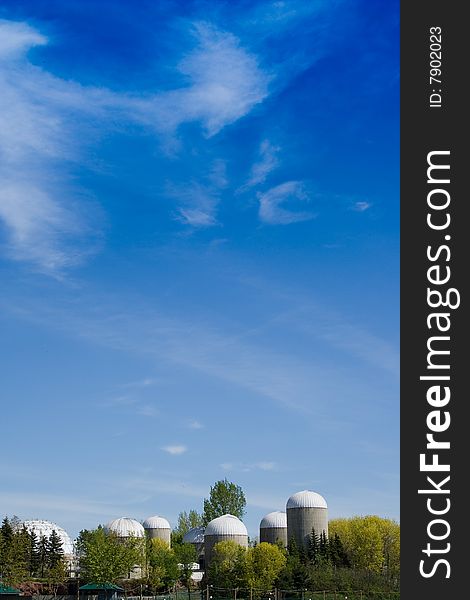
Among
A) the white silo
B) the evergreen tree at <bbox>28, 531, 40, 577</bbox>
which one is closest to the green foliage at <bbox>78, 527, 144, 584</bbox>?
the evergreen tree at <bbox>28, 531, 40, 577</bbox>

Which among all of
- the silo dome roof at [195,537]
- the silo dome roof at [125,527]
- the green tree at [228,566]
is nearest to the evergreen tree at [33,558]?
the silo dome roof at [125,527]

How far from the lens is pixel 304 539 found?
82125 millimetres

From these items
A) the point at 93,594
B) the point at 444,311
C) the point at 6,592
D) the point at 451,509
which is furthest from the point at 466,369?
the point at 93,594

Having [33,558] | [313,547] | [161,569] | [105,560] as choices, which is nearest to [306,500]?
[313,547]

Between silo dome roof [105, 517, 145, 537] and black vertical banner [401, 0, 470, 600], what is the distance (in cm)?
7588

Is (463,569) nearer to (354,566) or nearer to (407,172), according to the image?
(407,172)

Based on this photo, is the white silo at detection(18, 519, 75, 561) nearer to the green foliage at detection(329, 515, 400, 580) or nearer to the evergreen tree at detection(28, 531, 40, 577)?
the evergreen tree at detection(28, 531, 40, 577)

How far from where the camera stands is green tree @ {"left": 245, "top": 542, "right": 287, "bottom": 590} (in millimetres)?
66688

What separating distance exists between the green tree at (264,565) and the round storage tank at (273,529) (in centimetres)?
1841

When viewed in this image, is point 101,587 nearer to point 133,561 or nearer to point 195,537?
point 133,561

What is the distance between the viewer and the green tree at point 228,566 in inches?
2714

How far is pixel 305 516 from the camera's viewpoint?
82.6 metres

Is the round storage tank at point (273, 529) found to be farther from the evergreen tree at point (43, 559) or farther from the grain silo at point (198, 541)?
the evergreen tree at point (43, 559)

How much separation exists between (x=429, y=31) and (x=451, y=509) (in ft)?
26.0
